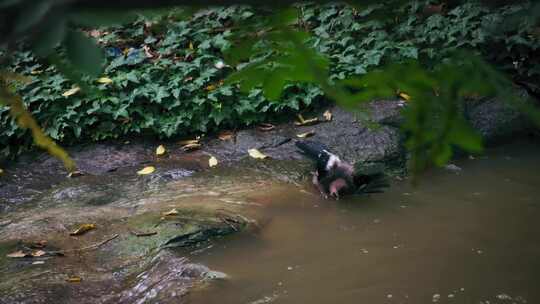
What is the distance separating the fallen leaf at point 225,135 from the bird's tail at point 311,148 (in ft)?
3.11

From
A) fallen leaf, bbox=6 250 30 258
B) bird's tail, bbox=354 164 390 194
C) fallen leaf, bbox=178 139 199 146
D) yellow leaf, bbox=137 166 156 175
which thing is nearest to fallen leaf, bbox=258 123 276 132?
fallen leaf, bbox=178 139 199 146

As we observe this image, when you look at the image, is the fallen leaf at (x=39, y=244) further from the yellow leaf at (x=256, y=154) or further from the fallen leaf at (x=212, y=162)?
the yellow leaf at (x=256, y=154)

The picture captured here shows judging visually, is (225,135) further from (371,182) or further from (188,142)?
(371,182)

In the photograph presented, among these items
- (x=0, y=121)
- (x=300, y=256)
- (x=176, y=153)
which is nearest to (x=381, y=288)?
(x=300, y=256)

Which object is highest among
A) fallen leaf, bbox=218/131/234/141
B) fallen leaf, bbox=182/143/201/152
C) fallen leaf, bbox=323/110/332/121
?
fallen leaf, bbox=323/110/332/121

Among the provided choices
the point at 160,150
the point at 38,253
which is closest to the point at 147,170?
the point at 160,150

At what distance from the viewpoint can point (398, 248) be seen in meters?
3.98

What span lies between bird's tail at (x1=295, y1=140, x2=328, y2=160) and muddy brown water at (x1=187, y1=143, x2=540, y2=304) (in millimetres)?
528

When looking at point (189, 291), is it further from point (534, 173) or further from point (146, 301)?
point (534, 173)

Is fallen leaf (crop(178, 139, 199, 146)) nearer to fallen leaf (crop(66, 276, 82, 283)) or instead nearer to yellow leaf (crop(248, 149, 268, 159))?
yellow leaf (crop(248, 149, 268, 159))

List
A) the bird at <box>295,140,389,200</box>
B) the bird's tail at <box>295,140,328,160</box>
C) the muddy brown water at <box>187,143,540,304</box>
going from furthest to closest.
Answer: the bird's tail at <box>295,140,328,160</box> → the bird at <box>295,140,389,200</box> → the muddy brown water at <box>187,143,540,304</box>

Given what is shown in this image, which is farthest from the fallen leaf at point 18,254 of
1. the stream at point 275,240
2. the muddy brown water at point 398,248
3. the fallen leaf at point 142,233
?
the muddy brown water at point 398,248

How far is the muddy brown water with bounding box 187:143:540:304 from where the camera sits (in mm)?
3459

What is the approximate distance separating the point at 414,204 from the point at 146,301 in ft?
7.71
